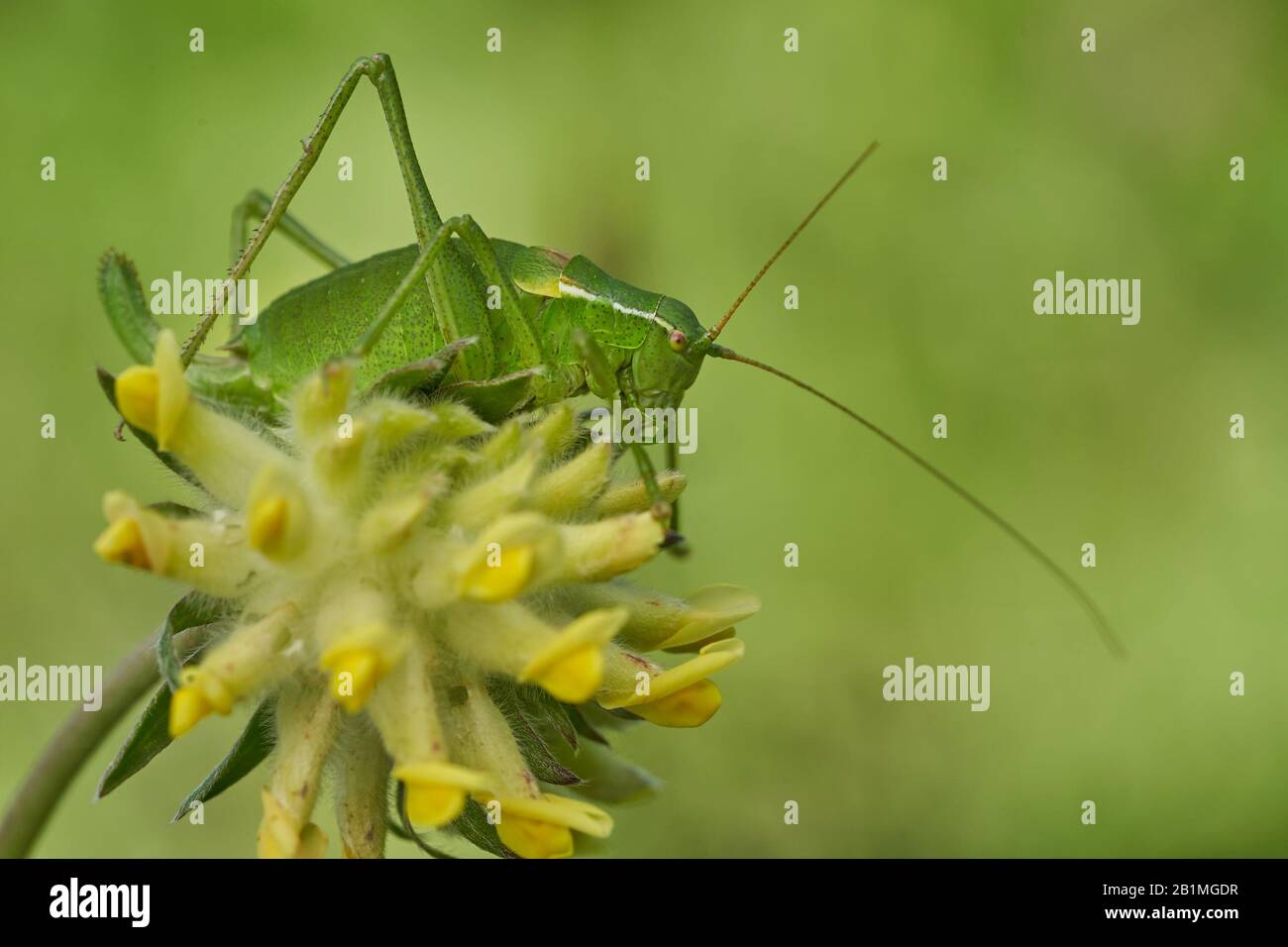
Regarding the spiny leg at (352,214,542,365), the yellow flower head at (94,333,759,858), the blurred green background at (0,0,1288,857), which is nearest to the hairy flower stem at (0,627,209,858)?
the yellow flower head at (94,333,759,858)

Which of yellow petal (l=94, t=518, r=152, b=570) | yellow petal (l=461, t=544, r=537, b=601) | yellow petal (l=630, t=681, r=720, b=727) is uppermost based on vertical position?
yellow petal (l=94, t=518, r=152, b=570)

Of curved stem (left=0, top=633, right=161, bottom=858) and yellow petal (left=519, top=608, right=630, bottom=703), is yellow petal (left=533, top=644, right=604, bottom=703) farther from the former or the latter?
curved stem (left=0, top=633, right=161, bottom=858)

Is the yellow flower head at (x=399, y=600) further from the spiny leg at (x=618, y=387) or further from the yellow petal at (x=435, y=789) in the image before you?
the spiny leg at (x=618, y=387)

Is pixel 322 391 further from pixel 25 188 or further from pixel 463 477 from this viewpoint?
pixel 25 188

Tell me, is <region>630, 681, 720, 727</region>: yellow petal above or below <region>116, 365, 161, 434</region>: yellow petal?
below

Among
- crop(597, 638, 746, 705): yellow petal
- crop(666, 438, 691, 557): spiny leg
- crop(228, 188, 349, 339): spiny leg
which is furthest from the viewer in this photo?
crop(228, 188, 349, 339): spiny leg

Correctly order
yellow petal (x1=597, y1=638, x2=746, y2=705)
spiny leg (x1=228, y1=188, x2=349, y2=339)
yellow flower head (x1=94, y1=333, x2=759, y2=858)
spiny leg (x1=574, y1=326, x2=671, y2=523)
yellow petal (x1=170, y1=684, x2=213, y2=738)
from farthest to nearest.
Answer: spiny leg (x1=228, y1=188, x2=349, y2=339) → spiny leg (x1=574, y1=326, x2=671, y2=523) → yellow petal (x1=597, y1=638, x2=746, y2=705) → yellow flower head (x1=94, y1=333, x2=759, y2=858) → yellow petal (x1=170, y1=684, x2=213, y2=738)

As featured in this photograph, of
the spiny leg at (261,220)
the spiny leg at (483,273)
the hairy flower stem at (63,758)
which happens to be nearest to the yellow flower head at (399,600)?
the spiny leg at (483,273)

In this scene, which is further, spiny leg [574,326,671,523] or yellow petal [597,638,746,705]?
spiny leg [574,326,671,523]
